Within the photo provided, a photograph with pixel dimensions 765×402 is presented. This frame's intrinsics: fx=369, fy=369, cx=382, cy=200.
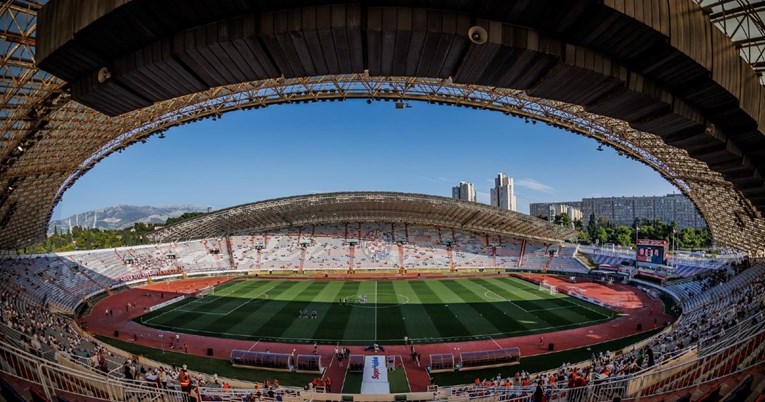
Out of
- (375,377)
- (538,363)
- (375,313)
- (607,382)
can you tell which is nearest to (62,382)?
(607,382)

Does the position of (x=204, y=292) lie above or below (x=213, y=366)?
above

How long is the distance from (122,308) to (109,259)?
20.0 metres

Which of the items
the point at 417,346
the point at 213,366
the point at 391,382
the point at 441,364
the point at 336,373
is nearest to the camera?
the point at 391,382

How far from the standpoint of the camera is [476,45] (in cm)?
378

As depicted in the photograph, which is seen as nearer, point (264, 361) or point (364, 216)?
point (264, 361)

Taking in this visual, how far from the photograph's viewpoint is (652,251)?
155 ft

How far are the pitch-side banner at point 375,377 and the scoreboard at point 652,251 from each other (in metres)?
43.1

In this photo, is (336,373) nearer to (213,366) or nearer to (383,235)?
(213,366)

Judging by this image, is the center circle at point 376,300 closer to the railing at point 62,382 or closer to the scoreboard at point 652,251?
the railing at point 62,382

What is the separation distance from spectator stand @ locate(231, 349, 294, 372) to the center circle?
1532 cm

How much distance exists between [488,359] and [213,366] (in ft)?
55.8

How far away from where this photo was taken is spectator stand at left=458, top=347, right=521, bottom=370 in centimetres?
2241

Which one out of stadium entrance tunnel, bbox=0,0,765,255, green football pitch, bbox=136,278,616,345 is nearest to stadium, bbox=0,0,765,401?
stadium entrance tunnel, bbox=0,0,765,255

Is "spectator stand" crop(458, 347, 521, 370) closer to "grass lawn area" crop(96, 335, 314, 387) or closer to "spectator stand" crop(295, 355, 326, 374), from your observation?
"spectator stand" crop(295, 355, 326, 374)
